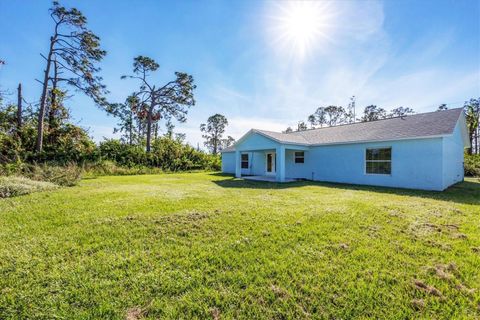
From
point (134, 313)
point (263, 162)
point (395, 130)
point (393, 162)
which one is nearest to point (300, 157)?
point (263, 162)

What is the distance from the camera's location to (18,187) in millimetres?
8008

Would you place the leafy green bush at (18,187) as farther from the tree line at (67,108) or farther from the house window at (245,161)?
the house window at (245,161)

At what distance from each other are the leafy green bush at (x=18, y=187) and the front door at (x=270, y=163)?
12991 millimetres

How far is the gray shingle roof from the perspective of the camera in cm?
1047

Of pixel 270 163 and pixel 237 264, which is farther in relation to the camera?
pixel 270 163

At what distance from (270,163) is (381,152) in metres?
7.63

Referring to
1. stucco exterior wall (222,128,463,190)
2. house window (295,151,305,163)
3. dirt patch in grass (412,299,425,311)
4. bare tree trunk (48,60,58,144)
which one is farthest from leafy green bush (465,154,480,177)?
bare tree trunk (48,60,58,144)

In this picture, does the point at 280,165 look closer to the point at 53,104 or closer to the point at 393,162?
the point at 393,162

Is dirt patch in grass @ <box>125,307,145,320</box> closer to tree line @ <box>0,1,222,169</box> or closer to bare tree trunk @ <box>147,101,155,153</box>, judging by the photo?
tree line @ <box>0,1,222,169</box>

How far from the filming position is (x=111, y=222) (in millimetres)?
4906

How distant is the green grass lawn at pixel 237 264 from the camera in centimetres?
239

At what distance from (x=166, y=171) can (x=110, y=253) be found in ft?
60.1

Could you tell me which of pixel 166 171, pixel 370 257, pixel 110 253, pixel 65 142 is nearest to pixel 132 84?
pixel 65 142

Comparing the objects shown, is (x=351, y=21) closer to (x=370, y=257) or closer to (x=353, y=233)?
(x=353, y=233)
